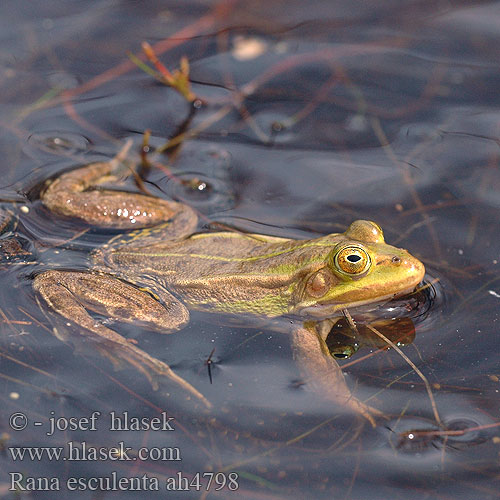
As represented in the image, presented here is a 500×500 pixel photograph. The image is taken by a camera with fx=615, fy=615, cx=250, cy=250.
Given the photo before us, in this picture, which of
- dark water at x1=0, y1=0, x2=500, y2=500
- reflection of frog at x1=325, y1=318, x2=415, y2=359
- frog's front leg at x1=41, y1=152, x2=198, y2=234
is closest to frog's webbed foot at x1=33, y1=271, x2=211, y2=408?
dark water at x1=0, y1=0, x2=500, y2=500

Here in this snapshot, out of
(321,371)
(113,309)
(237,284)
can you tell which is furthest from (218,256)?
(321,371)

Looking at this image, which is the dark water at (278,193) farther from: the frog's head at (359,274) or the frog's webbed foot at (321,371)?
the frog's head at (359,274)

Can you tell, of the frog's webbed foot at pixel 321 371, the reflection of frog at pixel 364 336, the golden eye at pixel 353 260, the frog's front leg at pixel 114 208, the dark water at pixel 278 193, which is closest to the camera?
the dark water at pixel 278 193

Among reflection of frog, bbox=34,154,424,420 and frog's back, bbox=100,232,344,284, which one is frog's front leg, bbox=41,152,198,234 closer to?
reflection of frog, bbox=34,154,424,420

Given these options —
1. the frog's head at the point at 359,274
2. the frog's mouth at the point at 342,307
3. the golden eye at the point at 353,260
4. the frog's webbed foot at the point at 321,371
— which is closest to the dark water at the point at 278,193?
the frog's webbed foot at the point at 321,371

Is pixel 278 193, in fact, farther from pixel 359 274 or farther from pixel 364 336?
pixel 364 336

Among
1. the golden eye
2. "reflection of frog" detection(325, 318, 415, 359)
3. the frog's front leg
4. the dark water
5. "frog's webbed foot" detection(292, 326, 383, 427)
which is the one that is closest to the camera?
the dark water

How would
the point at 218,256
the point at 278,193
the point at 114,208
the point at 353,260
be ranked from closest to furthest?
the point at 353,260, the point at 218,256, the point at 114,208, the point at 278,193

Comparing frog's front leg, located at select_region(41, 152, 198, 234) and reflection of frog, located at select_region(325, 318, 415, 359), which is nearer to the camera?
reflection of frog, located at select_region(325, 318, 415, 359)
